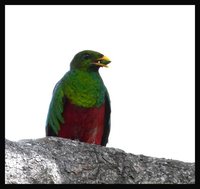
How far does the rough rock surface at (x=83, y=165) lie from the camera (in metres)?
4.32

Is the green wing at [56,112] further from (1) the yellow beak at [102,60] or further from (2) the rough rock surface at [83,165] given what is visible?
(2) the rough rock surface at [83,165]

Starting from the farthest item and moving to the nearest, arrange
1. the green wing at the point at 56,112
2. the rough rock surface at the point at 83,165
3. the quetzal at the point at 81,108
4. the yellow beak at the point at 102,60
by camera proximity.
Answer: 1. the yellow beak at the point at 102,60
2. the quetzal at the point at 81,108
3. the green wing at the point at 56,112
4. the rough rock surface at the point at 83,165

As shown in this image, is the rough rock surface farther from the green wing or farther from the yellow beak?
the yellow beak

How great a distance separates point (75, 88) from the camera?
22.6 ft

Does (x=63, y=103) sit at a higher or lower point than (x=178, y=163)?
higher

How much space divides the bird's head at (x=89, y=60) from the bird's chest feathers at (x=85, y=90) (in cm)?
13

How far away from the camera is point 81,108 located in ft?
22.3

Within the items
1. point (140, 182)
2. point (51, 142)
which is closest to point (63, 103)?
point (51, 142)

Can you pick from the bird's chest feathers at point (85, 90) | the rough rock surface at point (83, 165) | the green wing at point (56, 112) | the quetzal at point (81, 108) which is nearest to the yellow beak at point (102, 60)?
the quetzal at point (81, 108)

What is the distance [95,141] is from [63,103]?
55 centimetres

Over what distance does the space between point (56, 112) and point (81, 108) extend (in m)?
0.28

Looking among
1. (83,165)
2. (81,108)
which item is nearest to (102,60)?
(81,108)

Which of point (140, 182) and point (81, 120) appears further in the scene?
point (81, 120)

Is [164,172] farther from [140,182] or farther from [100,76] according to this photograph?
[100,76]
